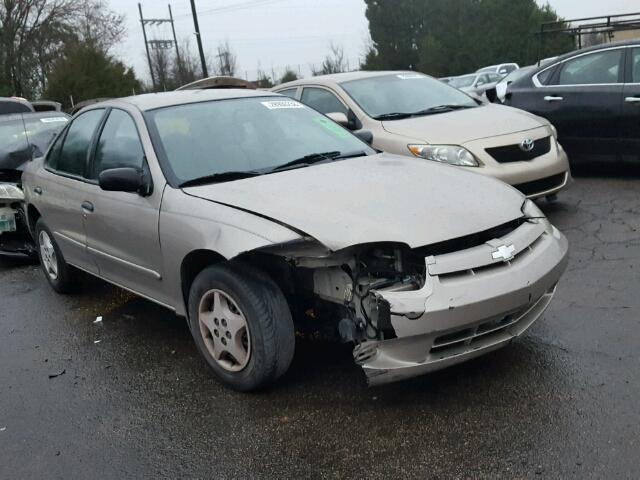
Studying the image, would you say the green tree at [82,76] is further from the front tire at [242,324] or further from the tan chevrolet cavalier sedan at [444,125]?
the front tire at [242,324]

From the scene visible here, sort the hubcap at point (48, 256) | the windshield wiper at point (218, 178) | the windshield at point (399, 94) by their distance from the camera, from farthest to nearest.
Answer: the windshield at point (399, 94)
the hubcap at point (48, 256)
the windshield wiper at point (218, 178)

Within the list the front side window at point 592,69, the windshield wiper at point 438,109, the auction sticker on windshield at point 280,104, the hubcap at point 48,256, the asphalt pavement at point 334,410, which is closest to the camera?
the asphalt pavement at point 334,410

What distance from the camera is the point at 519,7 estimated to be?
42.9 meters

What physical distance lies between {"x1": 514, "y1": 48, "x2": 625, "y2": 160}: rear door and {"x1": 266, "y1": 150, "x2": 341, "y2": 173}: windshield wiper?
167 inches

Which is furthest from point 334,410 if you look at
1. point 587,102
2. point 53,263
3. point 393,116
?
point 587,102

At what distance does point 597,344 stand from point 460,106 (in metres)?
3.83

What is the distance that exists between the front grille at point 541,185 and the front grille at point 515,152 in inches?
9.1

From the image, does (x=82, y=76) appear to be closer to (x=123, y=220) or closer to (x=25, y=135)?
(x=25, y=135)

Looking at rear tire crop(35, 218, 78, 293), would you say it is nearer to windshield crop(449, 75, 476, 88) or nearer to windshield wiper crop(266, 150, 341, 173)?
windshield wiper crop(266, 150, 341, 173)

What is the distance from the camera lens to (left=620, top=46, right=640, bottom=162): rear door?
6.94 m

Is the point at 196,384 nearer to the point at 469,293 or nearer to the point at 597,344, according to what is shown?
the point at 469,293

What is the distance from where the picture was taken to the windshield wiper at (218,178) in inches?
149

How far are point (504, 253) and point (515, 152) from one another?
3.08 m

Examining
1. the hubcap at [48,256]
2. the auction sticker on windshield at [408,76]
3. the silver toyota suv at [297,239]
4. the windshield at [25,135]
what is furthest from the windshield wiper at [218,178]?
the auction sticker on windshield at [408,76]
